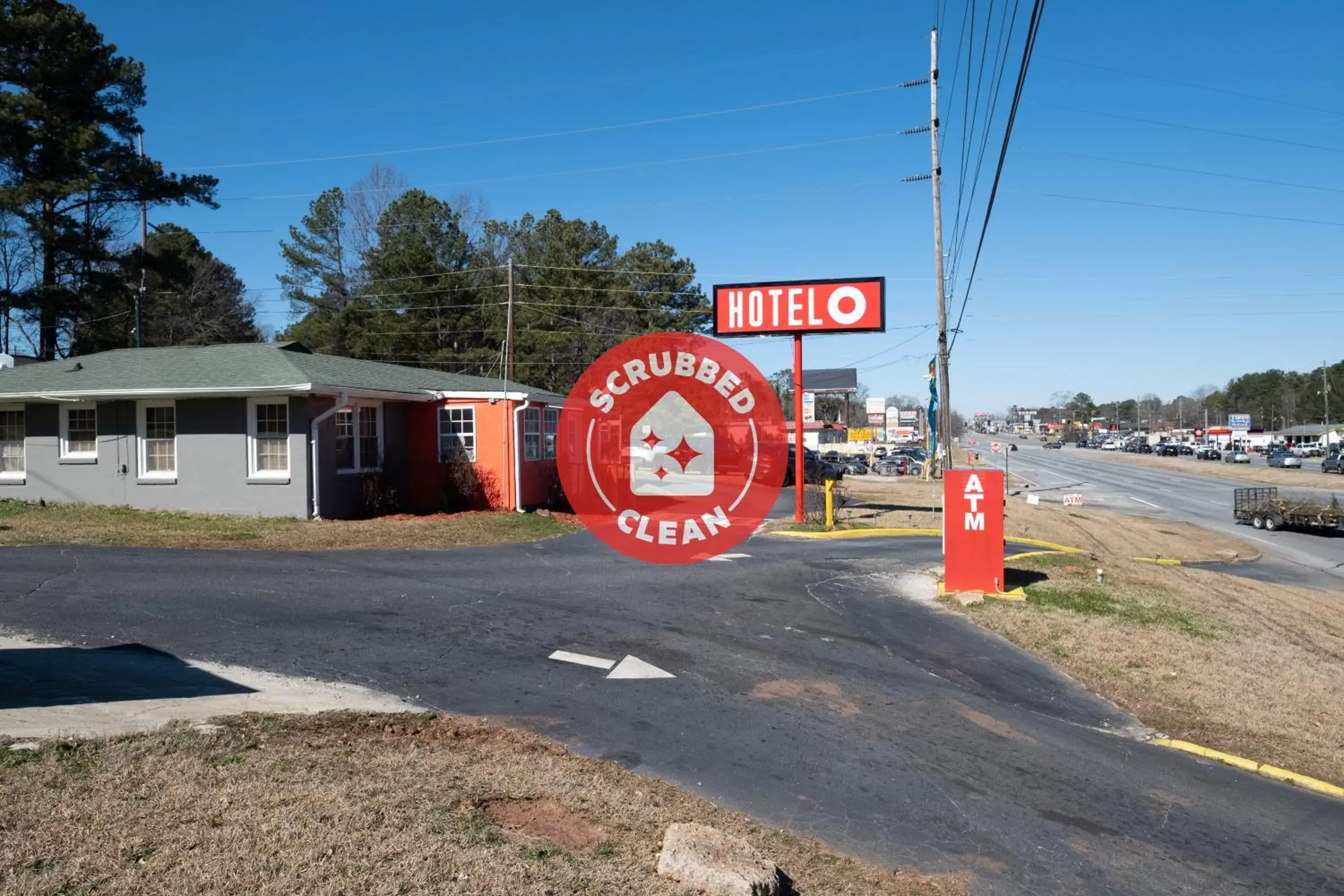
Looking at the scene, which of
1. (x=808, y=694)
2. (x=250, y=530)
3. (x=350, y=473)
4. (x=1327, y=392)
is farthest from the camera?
(x=1327, y=392)

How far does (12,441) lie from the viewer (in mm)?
21625

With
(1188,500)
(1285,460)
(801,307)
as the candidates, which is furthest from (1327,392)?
(801,307)

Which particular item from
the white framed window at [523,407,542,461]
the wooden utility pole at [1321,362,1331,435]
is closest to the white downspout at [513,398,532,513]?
the white framed window at [523,407,542,461]

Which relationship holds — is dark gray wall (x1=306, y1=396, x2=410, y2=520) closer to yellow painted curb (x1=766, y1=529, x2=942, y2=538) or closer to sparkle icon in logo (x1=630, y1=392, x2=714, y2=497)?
yellow painted curb (x1=766, y1=529, x2=942, y2=538)

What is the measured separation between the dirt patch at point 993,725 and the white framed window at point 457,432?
17.3m

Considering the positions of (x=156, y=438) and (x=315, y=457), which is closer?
(x=315, y=457)

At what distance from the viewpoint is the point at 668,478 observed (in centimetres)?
3791

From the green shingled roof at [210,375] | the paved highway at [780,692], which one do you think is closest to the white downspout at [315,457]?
the green shingled roof at [210,375]

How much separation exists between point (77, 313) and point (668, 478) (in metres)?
25.2

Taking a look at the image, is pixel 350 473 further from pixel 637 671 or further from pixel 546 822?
pixel 546 822

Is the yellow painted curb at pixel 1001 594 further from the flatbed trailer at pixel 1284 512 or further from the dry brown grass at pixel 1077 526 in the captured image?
the flatbed trailer at pixel 1284 512

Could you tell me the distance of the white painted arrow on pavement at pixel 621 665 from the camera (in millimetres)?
8812

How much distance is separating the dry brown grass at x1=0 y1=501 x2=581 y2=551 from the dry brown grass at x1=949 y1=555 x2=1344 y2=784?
1039 centimetres

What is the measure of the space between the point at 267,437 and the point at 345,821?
Answer: 670 inches
